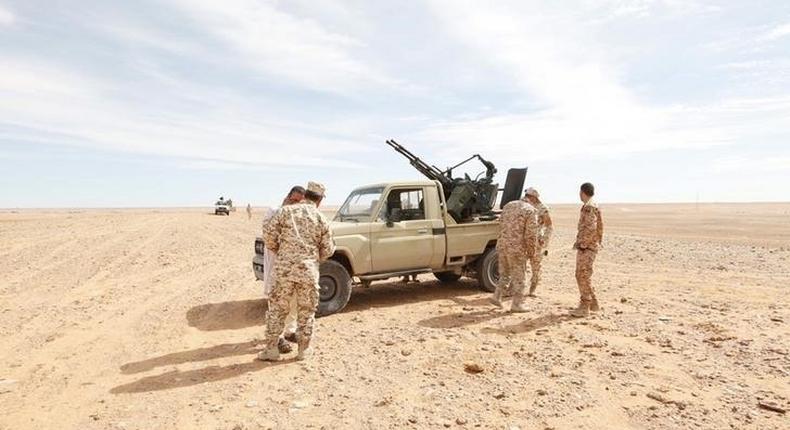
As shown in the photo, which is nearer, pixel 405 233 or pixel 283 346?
pixel 283 346

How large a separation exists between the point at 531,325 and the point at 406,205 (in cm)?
284

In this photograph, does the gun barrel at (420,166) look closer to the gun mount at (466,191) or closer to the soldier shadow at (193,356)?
the gun mount at (466,191)

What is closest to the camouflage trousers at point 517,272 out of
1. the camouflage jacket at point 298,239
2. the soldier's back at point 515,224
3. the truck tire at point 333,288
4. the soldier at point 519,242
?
the soldier at point 519,242

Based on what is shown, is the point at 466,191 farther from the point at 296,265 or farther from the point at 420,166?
the point at 296,265

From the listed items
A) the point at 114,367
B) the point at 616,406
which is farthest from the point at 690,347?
the point at 114,367

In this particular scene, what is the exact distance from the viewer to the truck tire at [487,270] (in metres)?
8.96

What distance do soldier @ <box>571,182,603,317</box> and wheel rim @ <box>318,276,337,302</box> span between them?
137 inches

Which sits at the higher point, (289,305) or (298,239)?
(298,239)

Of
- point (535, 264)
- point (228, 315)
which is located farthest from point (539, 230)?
point (228, 315)

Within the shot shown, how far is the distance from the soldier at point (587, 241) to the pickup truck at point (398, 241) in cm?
196

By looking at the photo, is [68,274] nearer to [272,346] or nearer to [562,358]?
[272,346]

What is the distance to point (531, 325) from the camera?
6.67m

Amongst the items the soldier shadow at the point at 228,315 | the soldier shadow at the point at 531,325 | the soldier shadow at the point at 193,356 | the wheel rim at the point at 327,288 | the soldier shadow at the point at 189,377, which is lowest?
the soldier shadow at the point at 189,377

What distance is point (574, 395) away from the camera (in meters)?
4.30
